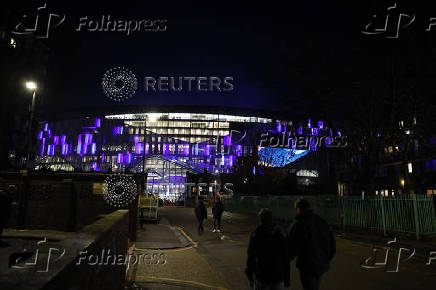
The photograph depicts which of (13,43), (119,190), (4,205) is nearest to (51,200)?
(119,190)

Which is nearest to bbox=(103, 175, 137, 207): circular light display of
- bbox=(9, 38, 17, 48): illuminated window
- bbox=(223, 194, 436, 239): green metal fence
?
bbox=(223, 194, 436, 239): green metal fence

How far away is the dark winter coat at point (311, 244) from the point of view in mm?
4281

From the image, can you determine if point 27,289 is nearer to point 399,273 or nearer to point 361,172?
point 399,273

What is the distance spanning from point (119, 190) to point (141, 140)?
85978 millimetres

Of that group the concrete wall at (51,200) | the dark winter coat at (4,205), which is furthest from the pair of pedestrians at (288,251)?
the concrete wall at (51,200)

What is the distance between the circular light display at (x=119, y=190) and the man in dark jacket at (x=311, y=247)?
9218 mm

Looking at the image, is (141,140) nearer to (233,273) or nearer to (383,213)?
(383,213)

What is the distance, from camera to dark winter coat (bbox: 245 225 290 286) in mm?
3994

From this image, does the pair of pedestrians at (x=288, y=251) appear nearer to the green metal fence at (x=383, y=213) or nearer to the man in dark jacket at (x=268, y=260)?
the man in dark jacket at (x=268, y=260)

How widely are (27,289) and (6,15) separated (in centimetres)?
5899

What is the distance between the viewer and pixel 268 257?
4.02m

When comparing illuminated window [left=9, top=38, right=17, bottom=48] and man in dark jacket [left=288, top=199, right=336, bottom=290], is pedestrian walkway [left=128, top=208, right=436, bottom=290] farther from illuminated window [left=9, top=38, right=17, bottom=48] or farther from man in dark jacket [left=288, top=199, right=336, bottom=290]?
illuminated window [left=9, top=38, right=17, bottom=48]

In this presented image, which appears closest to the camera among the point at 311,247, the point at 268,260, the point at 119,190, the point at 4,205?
the point at 268,260

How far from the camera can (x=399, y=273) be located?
8172 mm
